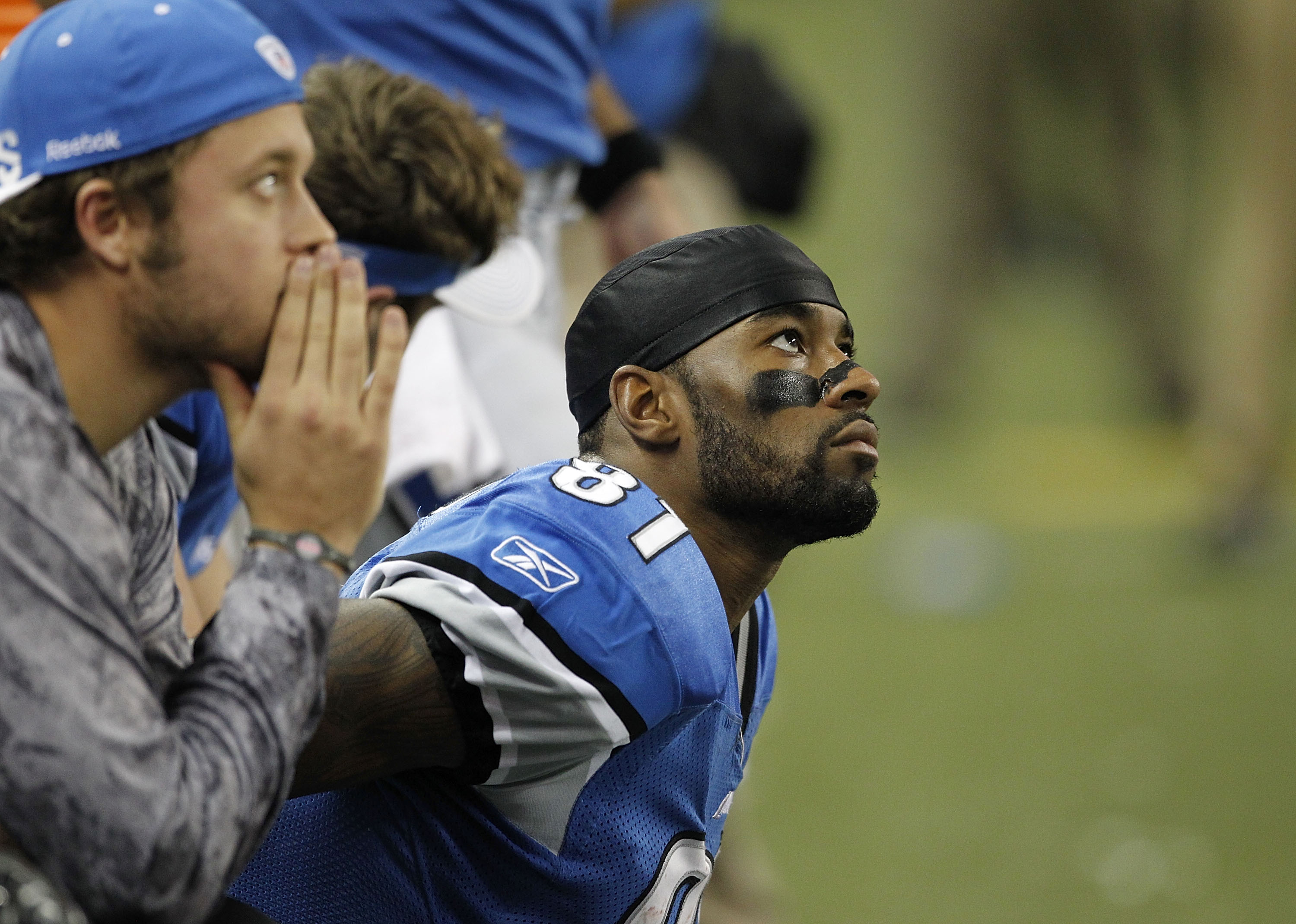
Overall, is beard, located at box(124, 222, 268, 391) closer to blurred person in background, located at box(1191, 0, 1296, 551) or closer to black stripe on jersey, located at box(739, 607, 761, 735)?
black stripe on jersey, located at box(739, 607, 761, 735)

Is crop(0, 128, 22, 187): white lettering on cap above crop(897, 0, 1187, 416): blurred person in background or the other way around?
above

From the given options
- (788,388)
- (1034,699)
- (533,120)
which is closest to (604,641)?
(788,388)

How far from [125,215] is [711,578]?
0.68 meters

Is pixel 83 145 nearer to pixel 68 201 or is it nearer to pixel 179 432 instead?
pixel 68 201

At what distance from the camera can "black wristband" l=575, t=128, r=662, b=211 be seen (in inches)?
134

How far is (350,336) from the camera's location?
53.1 inches

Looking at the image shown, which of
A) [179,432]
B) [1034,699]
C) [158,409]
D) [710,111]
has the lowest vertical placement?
[1034,699]

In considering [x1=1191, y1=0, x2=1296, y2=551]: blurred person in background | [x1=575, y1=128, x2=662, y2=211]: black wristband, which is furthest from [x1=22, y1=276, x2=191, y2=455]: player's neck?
[x1=1191, y1=0, x2=1296, y2=551]: blurred person in background

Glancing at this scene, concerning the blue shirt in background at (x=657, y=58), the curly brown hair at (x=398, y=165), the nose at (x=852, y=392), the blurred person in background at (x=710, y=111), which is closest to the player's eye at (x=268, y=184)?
the nose at (x=852, y=392)

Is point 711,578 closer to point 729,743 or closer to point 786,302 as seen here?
point 729,743

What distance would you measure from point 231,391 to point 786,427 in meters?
0.71

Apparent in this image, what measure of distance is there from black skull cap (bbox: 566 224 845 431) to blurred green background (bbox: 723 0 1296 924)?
2321 mm

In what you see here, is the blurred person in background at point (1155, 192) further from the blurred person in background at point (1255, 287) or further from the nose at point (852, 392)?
the nose at point (852, 392)

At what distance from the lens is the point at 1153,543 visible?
814 cm
